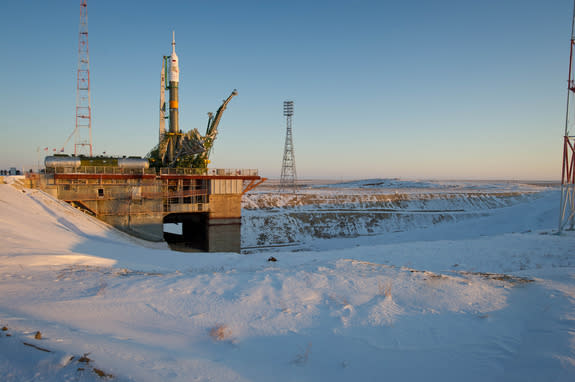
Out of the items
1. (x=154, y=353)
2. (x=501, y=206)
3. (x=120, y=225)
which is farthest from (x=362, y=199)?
(x=154, y=353)

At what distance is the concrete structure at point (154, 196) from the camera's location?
1195 inches

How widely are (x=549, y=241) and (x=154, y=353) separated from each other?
91.0 ft

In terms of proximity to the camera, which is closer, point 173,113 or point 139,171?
point 139,171

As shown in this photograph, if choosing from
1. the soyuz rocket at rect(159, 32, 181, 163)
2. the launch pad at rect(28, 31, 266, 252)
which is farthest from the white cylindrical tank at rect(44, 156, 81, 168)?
the soyuz rocket at rect(159, 32, 181, 163)

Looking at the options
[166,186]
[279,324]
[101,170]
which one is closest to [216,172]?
[166,186]

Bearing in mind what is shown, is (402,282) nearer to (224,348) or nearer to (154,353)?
(224,348)

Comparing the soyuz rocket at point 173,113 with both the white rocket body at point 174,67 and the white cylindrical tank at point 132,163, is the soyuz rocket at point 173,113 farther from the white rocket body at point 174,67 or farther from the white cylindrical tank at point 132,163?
the white cylindrical tank at point 132,163

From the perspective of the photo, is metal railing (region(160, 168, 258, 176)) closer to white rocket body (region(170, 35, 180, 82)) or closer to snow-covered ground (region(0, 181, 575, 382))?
white rocket body (region(170, 35, 180, 82))

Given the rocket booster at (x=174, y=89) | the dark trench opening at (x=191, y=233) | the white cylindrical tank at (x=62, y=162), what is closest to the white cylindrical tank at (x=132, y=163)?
the white cylindrical tank at (x=62, y=162)

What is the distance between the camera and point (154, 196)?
33062 mm

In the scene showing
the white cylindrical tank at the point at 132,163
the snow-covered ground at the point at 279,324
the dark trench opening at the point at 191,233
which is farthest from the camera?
the dark trench opening at the point at 191,233

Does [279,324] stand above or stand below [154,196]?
below

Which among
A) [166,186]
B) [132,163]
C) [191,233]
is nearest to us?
[132,163]

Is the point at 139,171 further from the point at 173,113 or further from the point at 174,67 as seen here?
Answer: the point at 174,67
